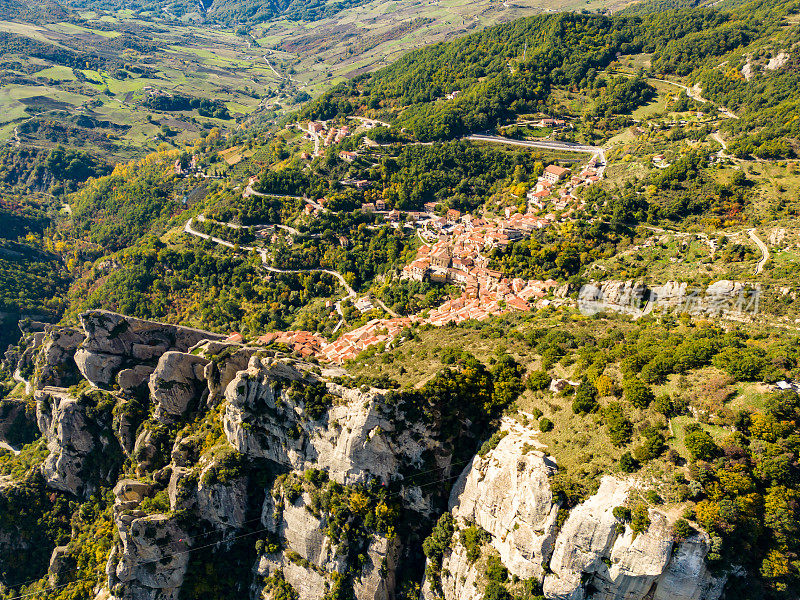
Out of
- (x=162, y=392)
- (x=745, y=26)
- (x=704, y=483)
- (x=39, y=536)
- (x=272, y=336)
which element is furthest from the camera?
(x=745, y=26)

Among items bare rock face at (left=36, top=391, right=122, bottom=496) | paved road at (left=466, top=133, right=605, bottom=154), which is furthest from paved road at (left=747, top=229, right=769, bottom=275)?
bare rock face at (left=36, top=391, right=122, bottom=496)

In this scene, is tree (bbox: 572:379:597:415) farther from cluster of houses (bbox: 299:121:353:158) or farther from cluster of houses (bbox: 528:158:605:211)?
cluster of houses (bbox: 299:121:353:158)

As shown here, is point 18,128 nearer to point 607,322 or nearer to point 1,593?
point 1,593

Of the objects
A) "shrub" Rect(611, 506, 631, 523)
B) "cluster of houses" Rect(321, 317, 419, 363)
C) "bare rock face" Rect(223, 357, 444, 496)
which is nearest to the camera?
"shrub" Rect(611, 506, 631, 523)

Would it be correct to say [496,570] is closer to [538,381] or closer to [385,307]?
[538,381]

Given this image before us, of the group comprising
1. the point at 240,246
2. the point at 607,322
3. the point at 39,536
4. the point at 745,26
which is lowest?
the point at 39,536

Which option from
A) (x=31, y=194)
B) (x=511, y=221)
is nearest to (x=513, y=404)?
(x=511, y=221)

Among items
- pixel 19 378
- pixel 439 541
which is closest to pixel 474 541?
pixel 439 541
